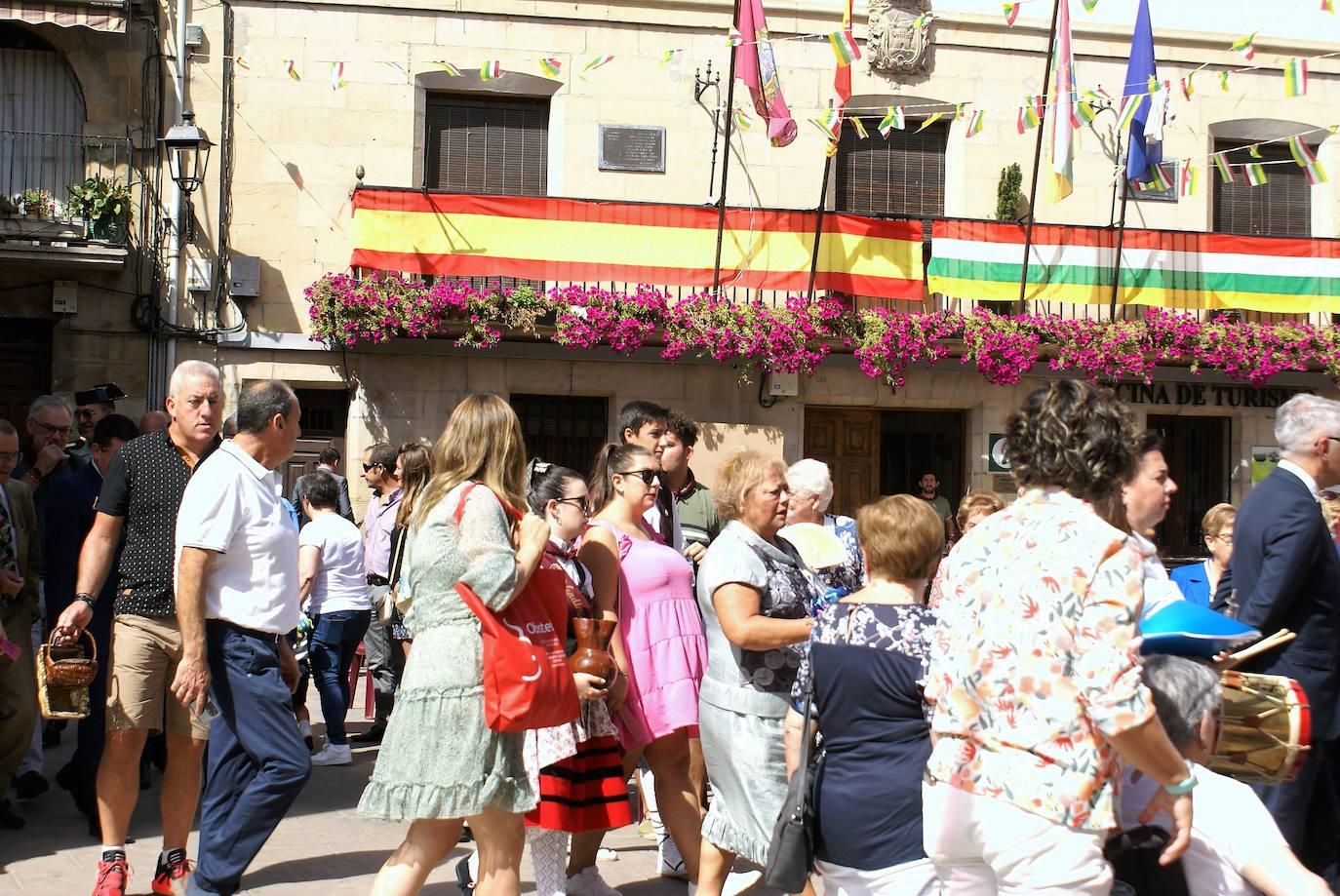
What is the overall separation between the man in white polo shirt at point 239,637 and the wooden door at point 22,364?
1091 cm

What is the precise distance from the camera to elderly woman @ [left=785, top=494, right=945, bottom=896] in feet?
12.1

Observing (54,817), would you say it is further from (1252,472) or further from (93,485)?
(1252,472)

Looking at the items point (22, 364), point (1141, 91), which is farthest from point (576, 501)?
point (1141, 91)

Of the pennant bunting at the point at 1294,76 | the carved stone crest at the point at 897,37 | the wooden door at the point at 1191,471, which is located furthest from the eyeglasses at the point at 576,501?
the wooden door at the point at 1191,471

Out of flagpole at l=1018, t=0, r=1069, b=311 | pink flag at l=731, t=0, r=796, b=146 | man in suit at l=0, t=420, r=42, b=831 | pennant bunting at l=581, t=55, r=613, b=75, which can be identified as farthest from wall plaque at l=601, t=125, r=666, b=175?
man in suit at l=0, t=420, r=42, b=831

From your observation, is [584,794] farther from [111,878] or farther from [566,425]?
[566,425]

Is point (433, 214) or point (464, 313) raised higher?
point (433, 214)

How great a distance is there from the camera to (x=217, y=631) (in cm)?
505

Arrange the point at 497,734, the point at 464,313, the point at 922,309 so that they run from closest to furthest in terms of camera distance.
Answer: the point at 497,734
the point at 464,313
the point at 922,309

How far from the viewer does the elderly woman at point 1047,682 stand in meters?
2.90

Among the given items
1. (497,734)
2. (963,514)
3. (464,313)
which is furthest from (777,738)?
(464,313)

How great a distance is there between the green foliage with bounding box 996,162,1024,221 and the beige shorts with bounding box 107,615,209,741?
1258 cm

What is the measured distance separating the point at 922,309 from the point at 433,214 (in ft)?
18.7

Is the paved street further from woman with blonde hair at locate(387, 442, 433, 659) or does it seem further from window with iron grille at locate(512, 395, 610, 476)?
window with iron grille at locate(512, 395, 610, 476)
